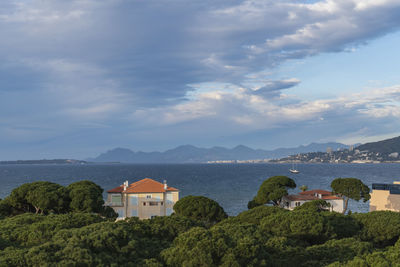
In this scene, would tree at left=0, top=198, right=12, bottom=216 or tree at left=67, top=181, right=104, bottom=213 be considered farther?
tree at left=67, top=181, right=104, bottom=213

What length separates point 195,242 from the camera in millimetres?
12375

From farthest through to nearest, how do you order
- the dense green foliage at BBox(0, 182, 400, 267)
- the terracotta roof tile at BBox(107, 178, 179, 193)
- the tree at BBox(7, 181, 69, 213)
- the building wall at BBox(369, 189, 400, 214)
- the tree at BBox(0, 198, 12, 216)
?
the terracotta roof tile at BBox(107, 178, 179, 193), the building wall at BBox(369, 189, 400, 214), the tree at BBox(7, 181, 69, 213), the tree at BBox(0, 198, 12, 216), the dense green foliage at BBox(0, 182, 400, 267)

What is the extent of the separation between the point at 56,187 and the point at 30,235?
23.2 metres

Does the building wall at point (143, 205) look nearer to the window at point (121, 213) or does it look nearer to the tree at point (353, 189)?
the window at point (121, 213)

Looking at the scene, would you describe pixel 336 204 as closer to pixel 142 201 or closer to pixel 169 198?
pixel 169 198

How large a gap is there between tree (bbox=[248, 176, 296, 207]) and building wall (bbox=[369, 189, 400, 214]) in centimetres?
1107

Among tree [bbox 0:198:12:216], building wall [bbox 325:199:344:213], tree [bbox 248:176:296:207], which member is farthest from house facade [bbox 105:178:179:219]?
building wall [bbox 325:199:344:213]

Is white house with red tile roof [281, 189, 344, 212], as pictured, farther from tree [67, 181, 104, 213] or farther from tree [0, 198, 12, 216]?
tree [0, 198, 12, 216]

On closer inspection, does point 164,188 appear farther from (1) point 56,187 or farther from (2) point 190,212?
(1) point 56,187

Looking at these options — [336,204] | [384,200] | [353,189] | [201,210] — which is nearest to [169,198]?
[201,210]

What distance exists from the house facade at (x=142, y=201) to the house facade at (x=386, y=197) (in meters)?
24.5

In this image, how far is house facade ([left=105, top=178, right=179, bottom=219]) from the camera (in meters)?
44.8

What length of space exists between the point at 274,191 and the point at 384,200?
44.1 ft

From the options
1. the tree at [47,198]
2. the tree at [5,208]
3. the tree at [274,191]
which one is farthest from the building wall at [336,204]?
the tree at [5,208]
